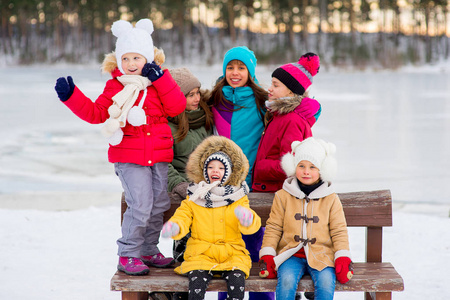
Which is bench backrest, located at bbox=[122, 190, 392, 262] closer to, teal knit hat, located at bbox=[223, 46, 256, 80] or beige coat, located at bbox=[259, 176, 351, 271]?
beige coat, located at bbox=[259, 176, 351, 271]

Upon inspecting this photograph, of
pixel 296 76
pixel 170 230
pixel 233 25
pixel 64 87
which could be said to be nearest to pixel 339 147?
pixel 296 76

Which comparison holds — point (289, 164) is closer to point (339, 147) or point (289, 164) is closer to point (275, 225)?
point (275, 225)

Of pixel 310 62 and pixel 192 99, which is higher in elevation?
pixel 310 62

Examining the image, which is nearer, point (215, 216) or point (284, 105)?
point (215, 216)

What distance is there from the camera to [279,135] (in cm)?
329

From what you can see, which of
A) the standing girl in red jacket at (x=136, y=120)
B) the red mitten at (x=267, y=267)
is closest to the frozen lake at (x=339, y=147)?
the standing girl in red jacket at (x=136, y=120)

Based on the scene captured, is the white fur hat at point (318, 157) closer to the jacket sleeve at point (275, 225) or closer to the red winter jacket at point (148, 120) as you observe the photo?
the jacket sleeve at point (275, 225)

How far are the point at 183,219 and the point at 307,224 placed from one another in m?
0.62

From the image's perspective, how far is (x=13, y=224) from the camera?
17.7 ft

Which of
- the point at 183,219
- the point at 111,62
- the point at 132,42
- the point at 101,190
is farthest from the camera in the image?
the point at 101,190

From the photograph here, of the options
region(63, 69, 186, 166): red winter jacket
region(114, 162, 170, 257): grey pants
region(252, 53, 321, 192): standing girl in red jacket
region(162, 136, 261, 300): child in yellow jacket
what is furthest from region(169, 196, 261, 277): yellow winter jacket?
region(252, 53, 321, 192): standing girl in red jacket

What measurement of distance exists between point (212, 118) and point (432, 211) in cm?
350

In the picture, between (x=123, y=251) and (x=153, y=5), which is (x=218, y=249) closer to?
(x=123, y=251)

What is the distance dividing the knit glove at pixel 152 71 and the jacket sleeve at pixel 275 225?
2.83ft
